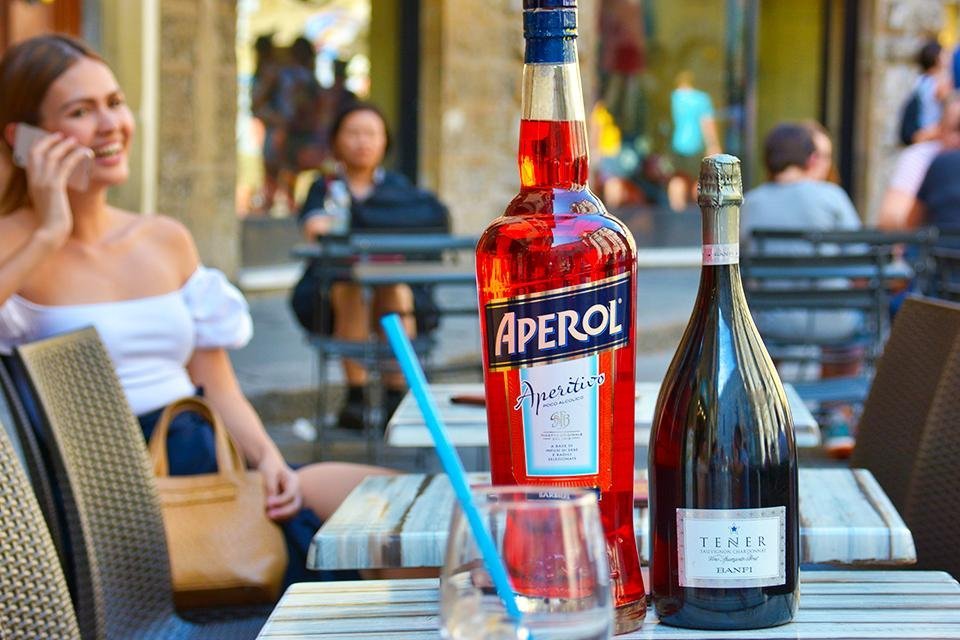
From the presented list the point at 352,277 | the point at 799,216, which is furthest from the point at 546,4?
the point at 799,216

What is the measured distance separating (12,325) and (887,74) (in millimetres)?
10290

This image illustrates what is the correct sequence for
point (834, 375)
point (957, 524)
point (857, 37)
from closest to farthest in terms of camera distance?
point (957, 524)
point (834, 375)
point (857, 37)

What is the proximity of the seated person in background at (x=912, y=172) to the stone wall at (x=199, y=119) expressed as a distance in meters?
3.62

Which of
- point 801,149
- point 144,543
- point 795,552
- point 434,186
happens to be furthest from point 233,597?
point 434,186

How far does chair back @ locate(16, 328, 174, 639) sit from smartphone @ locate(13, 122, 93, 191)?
70 cm

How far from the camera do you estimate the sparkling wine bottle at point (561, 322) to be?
1.20m

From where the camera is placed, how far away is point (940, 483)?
2078 millimetres

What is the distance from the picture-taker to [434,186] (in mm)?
10102

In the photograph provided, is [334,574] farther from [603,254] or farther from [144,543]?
[603,254]

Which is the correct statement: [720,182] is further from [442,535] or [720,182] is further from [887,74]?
[887,74]

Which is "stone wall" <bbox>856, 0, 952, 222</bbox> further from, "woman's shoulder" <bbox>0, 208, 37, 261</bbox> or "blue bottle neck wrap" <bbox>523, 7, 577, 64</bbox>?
"blue bottle neck wrap" <bbox>523, 7, 577, 64</bbox>

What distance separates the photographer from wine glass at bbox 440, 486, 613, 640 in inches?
35.6

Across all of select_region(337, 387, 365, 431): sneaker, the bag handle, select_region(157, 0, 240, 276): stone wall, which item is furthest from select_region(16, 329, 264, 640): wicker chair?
select_region(157, 0, 240, 276): stone wall

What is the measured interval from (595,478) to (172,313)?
1.76 metres
